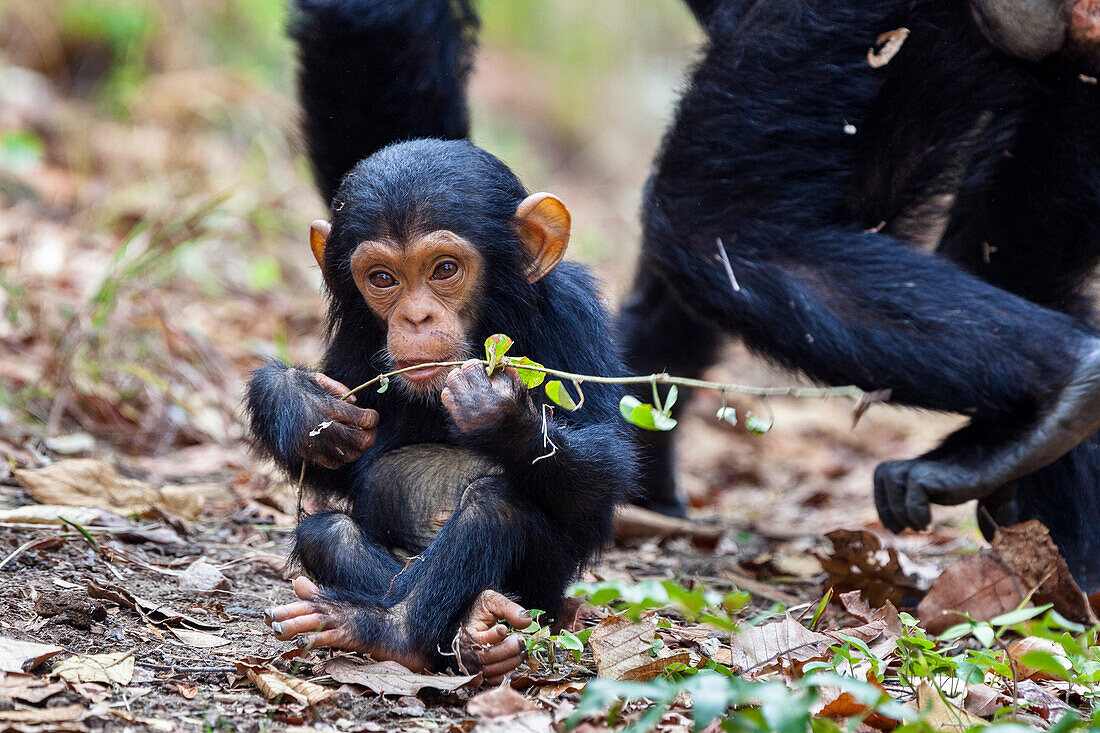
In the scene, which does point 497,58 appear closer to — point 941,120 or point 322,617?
point 941,120

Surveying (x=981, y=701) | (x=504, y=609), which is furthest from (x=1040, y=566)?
(x=504, y=609)

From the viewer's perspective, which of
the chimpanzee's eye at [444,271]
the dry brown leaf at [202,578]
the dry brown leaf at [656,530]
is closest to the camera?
the chimpanzee's eye at [444,271]

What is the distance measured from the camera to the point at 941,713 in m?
2.28

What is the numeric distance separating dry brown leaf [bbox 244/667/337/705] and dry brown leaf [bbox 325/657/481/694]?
0.22 feet

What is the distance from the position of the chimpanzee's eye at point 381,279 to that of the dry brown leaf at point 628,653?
98 cm

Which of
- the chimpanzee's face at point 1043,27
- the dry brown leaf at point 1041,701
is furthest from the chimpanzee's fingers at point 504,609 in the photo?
the chimpanzee's face at point 1043,27

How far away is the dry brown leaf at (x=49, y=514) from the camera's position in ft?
10.3

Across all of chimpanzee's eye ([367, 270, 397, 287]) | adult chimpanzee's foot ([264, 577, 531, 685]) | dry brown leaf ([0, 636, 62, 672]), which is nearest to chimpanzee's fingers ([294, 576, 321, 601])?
adult chimpanzee's foot ([264, 577, 531, 685])

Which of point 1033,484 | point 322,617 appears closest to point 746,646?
point 322,617

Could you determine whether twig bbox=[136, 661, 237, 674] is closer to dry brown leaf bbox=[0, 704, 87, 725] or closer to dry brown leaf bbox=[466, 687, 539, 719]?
dry brown leaf bbox=[0, 704, 87, 725]

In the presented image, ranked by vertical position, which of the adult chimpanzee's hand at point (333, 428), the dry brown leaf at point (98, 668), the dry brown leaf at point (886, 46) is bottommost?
the dry brown leaf at point (98, 668)

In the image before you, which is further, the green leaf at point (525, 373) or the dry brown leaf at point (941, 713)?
the green leaf at point (525, 373)

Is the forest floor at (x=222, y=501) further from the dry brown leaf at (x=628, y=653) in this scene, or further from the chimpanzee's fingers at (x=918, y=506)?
the chimpanzee's fingers at (x=918, y=506)

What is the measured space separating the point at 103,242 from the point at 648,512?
148 inches
